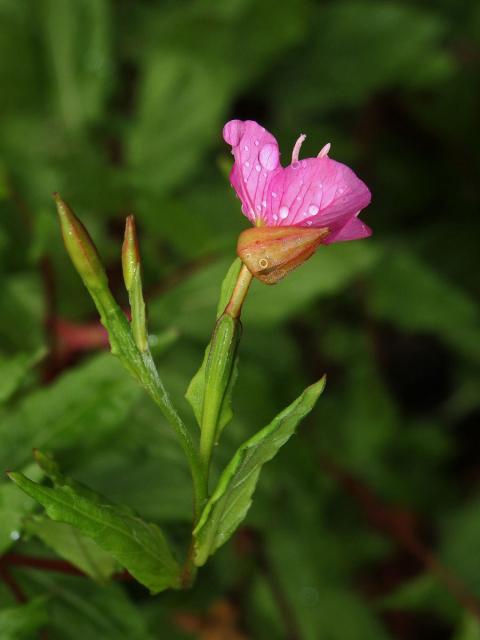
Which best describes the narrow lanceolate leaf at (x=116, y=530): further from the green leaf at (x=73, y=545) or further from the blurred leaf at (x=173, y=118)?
the blurred leaf at (x=173, y=118)

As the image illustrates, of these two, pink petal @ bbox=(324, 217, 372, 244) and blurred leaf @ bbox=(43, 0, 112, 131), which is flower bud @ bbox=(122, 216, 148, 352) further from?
blurred leaf @ bbox=(43, 0, 112, 131)

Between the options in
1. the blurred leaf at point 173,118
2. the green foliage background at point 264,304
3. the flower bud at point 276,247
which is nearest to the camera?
the flower bud at point 276,247

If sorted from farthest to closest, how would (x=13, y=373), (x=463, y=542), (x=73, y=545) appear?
(x=463, y=542) → (x=13, y=373) → (x=73, y=545)

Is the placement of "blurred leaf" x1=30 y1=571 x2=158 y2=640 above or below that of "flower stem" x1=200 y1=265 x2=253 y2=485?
below

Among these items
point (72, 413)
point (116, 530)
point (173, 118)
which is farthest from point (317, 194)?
point (173, 118)

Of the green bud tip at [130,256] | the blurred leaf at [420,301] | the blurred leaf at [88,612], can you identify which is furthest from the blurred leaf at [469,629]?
the green bud tip at [130,256]

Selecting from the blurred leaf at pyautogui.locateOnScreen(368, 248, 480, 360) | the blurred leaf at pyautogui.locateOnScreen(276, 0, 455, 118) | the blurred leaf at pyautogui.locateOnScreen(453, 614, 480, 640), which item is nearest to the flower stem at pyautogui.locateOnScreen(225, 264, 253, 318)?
the blurred leaf at pyautogui.locateOnScreen(453, 614, 480, 640)

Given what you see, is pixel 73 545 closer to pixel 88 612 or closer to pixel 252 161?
pixel 88 612
